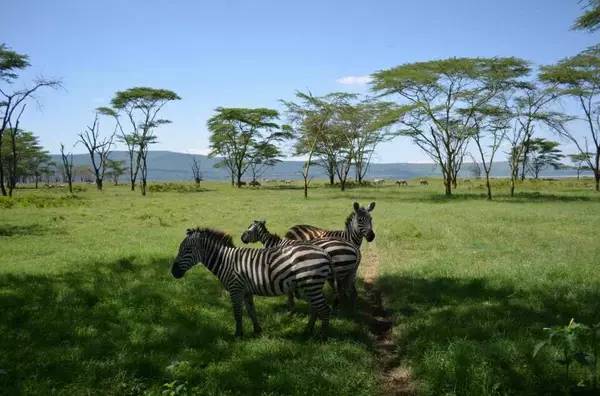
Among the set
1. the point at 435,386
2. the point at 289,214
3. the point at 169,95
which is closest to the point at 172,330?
the point at 435,386

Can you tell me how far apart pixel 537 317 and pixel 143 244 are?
14161 mm

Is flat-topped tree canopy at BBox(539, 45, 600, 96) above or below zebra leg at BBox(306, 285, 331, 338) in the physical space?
above

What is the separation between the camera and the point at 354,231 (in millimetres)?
11203

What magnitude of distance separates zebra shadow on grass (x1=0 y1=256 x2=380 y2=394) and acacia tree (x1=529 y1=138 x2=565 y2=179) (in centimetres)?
9252

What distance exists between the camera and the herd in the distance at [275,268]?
314 inches

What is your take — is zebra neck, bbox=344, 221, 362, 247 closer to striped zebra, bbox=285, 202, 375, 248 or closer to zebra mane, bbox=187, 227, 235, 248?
striped zebra, bbox=285, 202, 375, 248

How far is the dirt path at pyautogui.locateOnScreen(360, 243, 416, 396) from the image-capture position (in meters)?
6.56

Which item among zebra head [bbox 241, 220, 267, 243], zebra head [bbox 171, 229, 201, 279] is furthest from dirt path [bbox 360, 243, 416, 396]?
zebra head [bbox 171, 229, 201, 279]

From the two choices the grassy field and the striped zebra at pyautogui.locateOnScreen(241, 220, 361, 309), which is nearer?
the grassy field

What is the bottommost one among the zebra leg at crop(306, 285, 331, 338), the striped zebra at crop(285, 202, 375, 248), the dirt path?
the dirt path

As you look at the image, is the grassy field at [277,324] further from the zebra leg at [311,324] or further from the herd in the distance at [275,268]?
the herd in the distance at [275,268]

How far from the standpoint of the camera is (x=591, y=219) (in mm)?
23328

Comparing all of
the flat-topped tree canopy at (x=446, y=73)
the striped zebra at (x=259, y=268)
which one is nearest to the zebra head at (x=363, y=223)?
the striped zebra at (x=259, y=268)

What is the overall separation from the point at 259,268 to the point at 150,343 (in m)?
2.36
